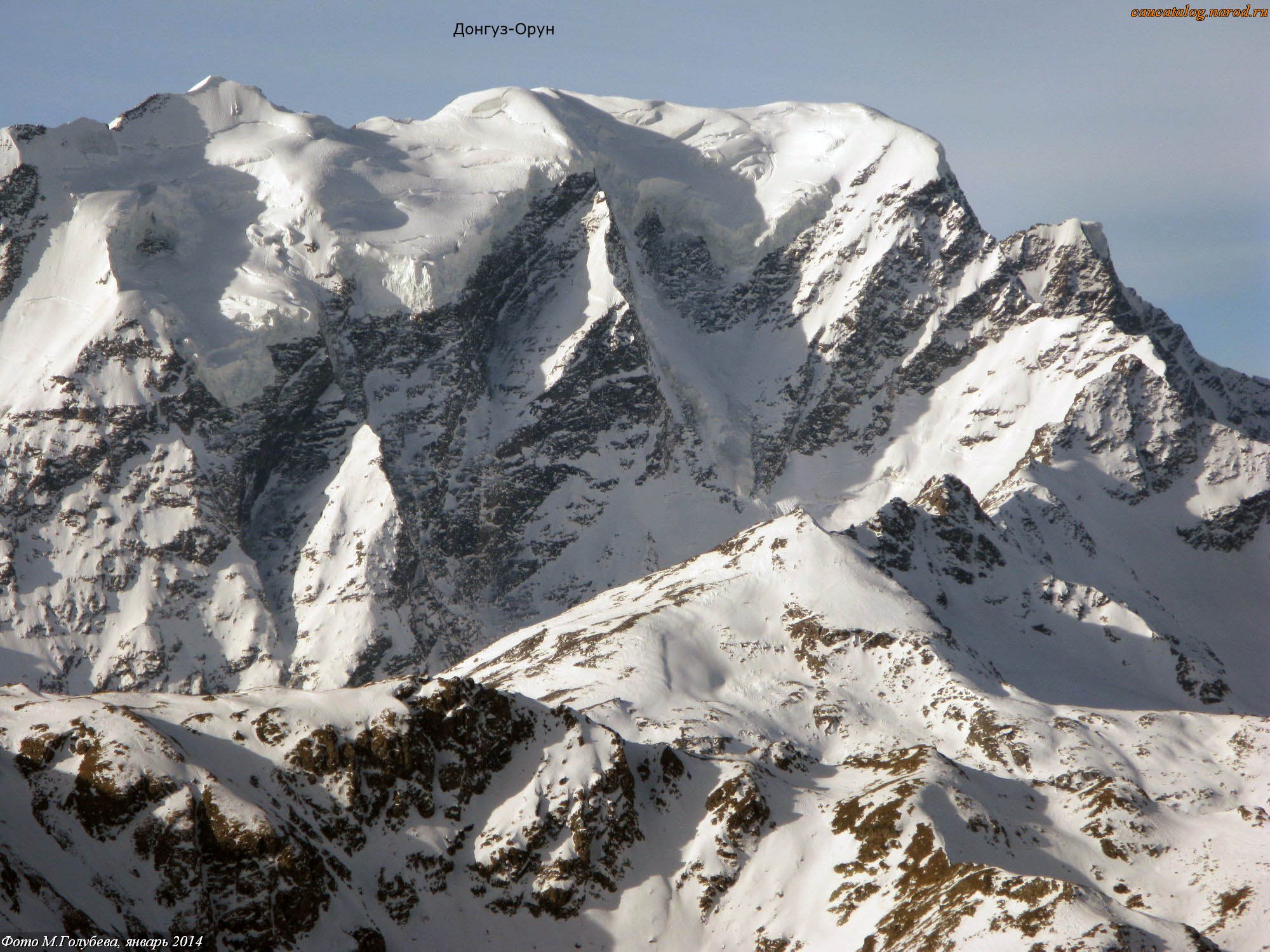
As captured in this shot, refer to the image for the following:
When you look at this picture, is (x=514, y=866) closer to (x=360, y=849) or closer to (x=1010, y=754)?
Answer: (x=360, y=849)

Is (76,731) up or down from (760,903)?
up

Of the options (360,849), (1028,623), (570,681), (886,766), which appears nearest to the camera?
(360,849)

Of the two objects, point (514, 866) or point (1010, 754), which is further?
point (1010, 754)

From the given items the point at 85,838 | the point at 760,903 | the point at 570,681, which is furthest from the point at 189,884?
the point at 570,681

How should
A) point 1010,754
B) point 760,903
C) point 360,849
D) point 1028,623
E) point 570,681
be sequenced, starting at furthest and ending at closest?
1. point 1028,623
2. point 570,681
3. point 1010,754
4. point 760,903
5. point 360,849

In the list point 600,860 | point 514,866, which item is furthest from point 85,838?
point 600,860

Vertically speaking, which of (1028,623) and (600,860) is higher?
(1028,623)

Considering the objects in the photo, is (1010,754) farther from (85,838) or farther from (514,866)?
(85,838)

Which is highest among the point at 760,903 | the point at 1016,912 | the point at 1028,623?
the point at 1028,623

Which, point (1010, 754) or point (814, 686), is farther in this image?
point (814, 686)
